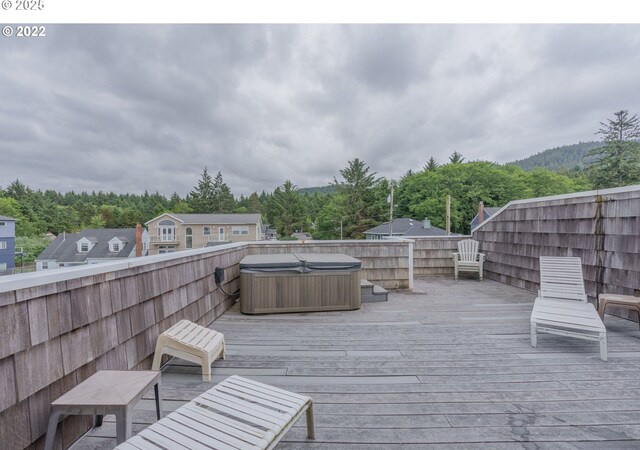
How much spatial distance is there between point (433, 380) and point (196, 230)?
2768cm

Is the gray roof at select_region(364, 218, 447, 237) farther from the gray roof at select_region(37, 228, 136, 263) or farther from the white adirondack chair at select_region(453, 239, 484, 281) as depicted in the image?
the gray roof at select_region(37, 228, 136, 263)

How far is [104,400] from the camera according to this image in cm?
143

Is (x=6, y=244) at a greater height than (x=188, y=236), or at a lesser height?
greater

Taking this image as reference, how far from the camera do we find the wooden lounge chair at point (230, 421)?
1.24 metres

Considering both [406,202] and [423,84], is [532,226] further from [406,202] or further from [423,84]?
[406,202]

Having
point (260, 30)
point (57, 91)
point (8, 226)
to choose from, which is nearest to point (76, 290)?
point (260, 30)

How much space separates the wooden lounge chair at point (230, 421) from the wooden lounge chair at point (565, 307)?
2.64 metres

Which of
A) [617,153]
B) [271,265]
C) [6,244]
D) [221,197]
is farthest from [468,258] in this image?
[221,197]

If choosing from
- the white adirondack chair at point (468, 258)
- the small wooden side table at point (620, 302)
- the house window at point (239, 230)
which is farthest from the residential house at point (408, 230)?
the small wooden side table at point (620, 302)

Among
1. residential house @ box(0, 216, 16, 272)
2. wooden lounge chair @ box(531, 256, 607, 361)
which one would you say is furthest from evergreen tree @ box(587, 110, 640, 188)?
residential house @ box(0, 216, 16, 272)

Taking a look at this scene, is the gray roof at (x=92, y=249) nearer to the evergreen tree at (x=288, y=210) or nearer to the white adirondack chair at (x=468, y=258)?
the white adirondack chair at (x=468, y=258)

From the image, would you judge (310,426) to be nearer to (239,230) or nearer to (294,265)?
(294,265)

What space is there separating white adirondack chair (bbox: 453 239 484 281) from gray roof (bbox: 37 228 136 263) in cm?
2144

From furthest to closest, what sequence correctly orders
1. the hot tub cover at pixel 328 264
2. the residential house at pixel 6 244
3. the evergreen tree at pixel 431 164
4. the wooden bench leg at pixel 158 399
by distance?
the evergreen tree at pixel 431 164, the residential house at pixel 6 244, the hot tub cover at pixel 328 264, the wooden bench leg at pixel 158 399
